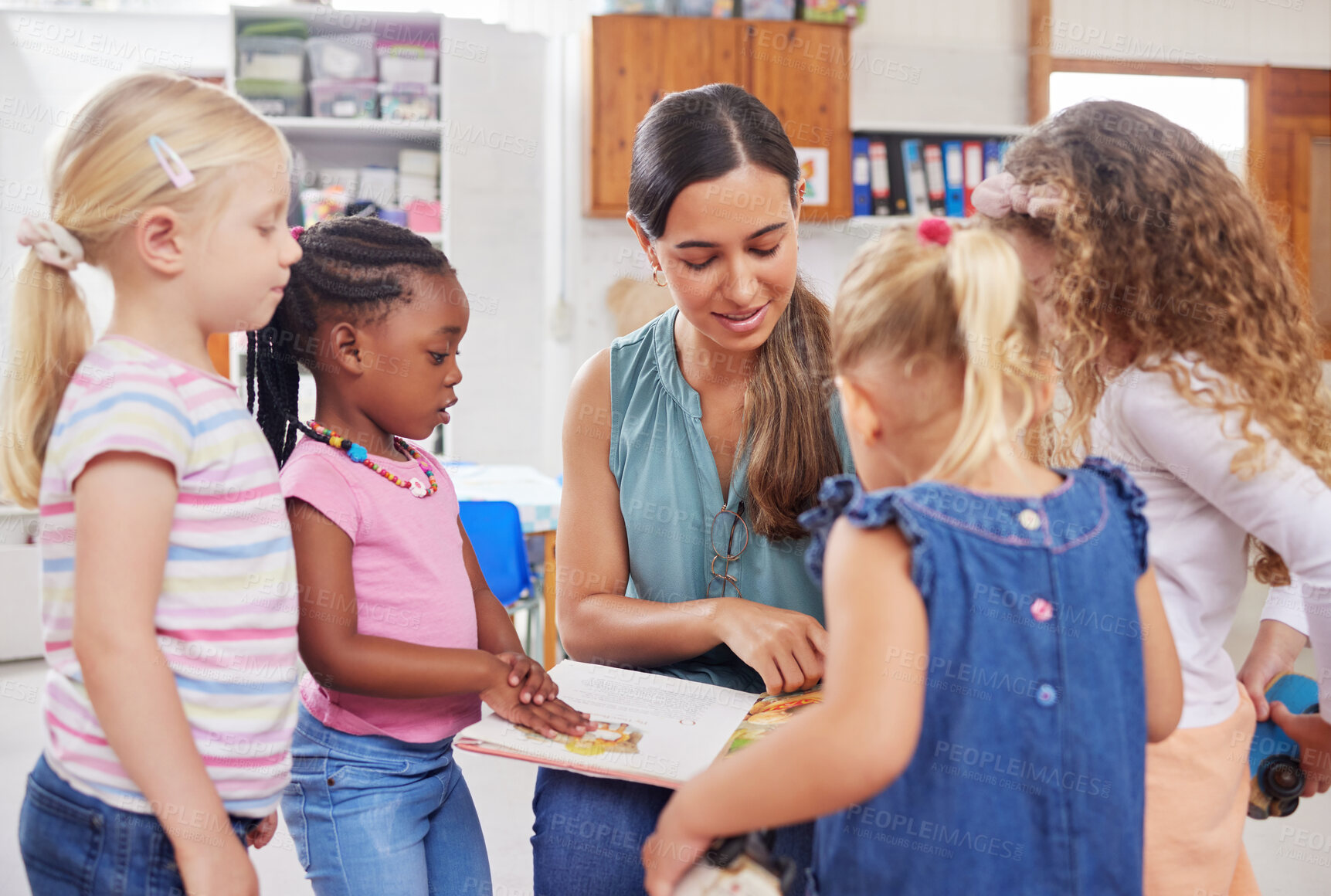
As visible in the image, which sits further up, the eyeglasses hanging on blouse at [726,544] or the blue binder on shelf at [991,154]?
the blue binder on shelf at [991,154]

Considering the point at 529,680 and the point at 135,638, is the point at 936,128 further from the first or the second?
the point at 135,638

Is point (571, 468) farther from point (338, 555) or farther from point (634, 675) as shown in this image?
point (338, 555)

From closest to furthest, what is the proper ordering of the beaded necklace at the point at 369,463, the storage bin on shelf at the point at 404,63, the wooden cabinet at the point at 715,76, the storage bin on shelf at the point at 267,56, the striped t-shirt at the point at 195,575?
the striped t-shirt at the point at 195,575 < the beaded necklace at the point at 369,463 < the storage bin on shelf at the point at 267,56 < the storage bin on shelf at the point at 404,63 < the wooden cabinet at the point at 715,76

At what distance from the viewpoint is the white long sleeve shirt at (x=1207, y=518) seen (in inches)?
38.0

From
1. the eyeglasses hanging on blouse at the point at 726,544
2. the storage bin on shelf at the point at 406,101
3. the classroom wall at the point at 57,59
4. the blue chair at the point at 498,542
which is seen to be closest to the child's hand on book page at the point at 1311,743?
the eyeglasses hanging on blouse at the point at 726,544

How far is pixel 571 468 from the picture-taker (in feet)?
4.69

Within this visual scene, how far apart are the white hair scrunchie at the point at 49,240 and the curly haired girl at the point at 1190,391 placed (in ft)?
3.04

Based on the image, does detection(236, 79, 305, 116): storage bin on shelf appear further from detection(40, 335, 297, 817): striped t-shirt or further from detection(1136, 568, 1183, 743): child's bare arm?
detection(1136, 568, 1183, 743): child's bare arm

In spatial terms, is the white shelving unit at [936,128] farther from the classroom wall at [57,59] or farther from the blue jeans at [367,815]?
the blue jeans at [367,815]

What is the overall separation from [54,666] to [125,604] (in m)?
0.14

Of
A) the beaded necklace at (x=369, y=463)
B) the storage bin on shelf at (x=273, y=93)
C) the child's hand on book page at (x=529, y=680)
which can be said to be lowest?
the child's hand on book page at (x=529, y=680)

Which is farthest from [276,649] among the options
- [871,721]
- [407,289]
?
[871,721]

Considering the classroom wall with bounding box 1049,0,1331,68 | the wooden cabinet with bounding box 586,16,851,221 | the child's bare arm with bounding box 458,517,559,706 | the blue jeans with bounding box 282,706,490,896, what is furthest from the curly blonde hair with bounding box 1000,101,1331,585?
the classroom wall with bounding box 1049,0,1331,68

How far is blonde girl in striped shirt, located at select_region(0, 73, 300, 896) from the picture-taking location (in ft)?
2.59
